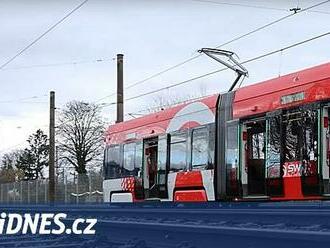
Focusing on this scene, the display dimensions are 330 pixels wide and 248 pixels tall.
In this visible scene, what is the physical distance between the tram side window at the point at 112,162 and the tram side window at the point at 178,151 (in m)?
3.95

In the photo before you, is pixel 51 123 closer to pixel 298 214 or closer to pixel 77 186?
pixel 77 186

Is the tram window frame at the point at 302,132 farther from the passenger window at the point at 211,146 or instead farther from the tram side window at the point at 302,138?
the passenger window at the point at 211,146

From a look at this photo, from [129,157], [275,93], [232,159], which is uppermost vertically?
[275,93]

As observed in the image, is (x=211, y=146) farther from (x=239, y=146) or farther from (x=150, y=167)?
(x=150, y=167)

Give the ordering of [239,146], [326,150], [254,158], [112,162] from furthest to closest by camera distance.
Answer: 1. [112,162]
2. [239,146]
3. [254,158]
4. [326,150]

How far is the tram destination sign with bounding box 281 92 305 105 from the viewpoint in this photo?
37.4 feet

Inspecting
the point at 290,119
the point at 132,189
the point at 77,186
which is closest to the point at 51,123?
the point at 77,186

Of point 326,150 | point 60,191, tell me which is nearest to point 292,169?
point 326,150

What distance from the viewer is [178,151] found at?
1588 centimetres

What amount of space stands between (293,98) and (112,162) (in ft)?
32.6

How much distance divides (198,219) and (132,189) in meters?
14.6

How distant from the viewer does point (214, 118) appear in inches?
570

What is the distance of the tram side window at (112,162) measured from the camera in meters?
19.9

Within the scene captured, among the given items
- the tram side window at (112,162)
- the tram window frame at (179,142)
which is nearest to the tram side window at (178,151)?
the tram window frame at (179,142)
